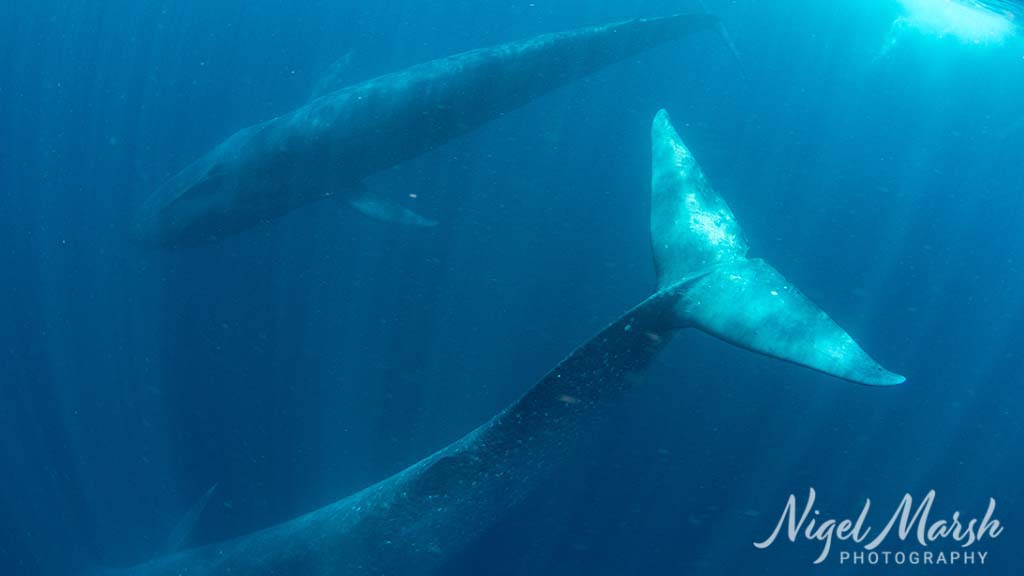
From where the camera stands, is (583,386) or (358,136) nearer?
(583,386)

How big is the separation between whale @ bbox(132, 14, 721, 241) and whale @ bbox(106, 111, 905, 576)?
366cm

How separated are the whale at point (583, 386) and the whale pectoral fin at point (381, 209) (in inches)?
177

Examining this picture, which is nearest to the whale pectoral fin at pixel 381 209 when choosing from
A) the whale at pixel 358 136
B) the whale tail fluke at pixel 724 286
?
the whale at pixel 358 136

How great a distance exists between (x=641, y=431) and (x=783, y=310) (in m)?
7.94

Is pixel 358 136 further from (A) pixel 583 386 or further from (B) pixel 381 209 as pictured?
(A) pixel 583 386

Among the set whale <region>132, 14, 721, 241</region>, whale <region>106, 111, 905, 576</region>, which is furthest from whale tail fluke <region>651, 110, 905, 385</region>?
whale <region>132, 14, 721, 241</region>

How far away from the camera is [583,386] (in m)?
5.41

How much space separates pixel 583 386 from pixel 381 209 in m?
6.10

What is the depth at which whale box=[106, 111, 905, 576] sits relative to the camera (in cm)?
485

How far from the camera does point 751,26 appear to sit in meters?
34.0

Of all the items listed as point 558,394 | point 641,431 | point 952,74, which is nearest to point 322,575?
point 558,394

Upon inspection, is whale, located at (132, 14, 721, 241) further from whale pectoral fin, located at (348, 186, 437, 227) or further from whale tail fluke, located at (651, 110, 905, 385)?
whale tail fluke, located at (651, 110, 905, 385)

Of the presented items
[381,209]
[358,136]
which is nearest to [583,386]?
[381,209]

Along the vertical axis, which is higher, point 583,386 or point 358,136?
point 358,136
